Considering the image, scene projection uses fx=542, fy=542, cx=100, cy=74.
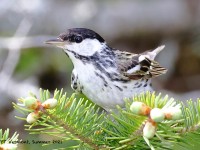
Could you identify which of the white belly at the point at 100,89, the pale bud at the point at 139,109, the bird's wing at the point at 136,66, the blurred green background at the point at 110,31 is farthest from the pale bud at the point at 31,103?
the blurred green background at the point at 110,31

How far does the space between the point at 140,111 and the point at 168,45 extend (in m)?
4.99

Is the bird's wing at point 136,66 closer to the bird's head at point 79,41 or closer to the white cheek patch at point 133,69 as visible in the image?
the white cheek patch at point 133,69

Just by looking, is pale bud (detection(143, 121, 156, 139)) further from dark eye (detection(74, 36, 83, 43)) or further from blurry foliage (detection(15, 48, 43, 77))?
blurry foliage (detection(15, 48, 43, 77))

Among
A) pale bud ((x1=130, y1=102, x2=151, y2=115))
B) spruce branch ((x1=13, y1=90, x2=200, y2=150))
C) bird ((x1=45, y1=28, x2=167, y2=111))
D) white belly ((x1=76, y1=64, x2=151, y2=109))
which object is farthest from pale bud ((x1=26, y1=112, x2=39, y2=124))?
white belly ((x1=76, y1=64, x2=151, y2=109))

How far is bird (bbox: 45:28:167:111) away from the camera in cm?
330

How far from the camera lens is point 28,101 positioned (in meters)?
1.95

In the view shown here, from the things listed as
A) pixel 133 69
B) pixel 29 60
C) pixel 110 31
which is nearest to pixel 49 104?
pixel 133 69

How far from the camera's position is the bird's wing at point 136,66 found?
3498 mm

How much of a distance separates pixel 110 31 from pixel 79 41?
11.0 ft

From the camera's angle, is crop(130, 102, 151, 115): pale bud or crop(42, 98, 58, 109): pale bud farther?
crop(42, 98, 58, 109): pale bud

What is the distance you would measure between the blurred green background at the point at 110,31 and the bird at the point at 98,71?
8.62 feet

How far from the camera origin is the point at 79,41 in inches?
133

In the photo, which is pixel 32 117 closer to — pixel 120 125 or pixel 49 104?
pixel 49 104

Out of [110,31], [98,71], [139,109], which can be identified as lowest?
[139,109]
